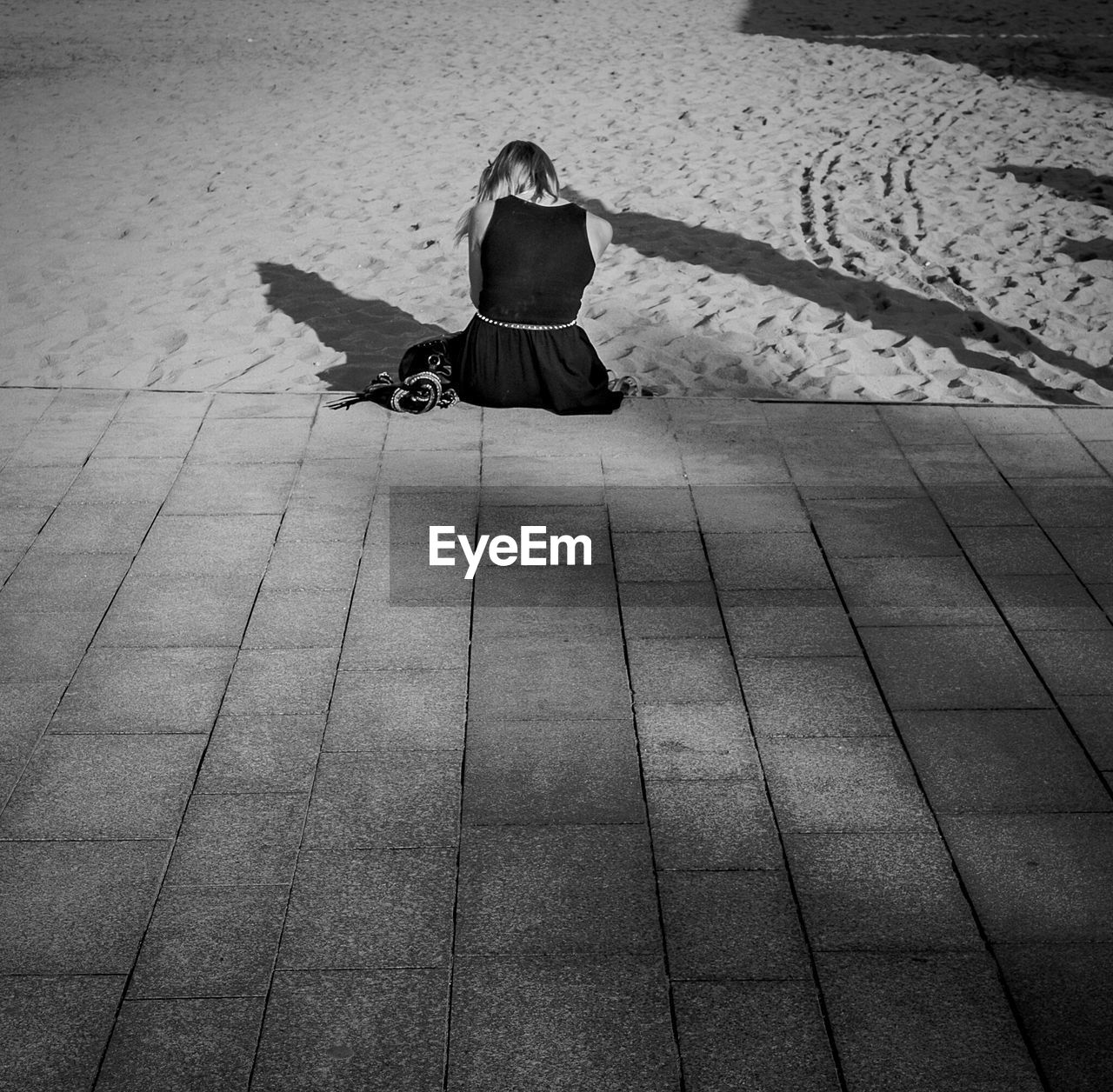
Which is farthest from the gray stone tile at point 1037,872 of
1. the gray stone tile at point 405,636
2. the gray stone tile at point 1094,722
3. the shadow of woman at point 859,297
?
the shadow of woman at point 859,297

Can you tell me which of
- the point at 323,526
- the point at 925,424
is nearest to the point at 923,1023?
the point at 323,526

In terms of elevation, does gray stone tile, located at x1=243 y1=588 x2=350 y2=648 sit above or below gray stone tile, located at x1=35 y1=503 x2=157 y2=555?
above

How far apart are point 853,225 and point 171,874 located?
8.08 m

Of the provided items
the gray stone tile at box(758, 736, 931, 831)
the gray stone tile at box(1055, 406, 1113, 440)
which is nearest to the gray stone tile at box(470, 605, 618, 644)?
the gray stone tile at box(758, 736, 931, 831)

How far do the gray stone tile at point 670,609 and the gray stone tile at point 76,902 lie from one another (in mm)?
1900

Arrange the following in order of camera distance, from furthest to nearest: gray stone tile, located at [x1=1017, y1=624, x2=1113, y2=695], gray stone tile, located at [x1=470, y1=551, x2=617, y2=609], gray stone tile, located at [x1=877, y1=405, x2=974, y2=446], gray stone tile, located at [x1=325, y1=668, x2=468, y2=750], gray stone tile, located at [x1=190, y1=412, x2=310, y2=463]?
gray stone tile, located at [x1=877, y1=405, x2=974, y2=446], gray stone tile, located at [x1=190, y1=412, x2=310, y2=463], gray stone tile, located at [x1=470, y1=551, x2=617, y2=609], gray stone tile, located at [x1=1017, y1=624, x2=1113, y2=695], gray stone tile, located at [x1=325, y1=668, x2=468, y2=750]

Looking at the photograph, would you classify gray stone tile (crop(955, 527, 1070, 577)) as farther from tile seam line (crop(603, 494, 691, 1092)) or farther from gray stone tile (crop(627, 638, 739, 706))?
tile seam line (crop(603, 494, 691, 1092))

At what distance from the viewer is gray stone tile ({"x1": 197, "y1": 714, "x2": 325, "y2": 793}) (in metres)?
3.76

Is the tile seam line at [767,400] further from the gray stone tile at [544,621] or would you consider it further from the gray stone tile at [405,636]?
the gray stone tile at [405,636]

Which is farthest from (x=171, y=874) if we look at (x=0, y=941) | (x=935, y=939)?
(x=935, y=939)

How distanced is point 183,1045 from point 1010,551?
3.76 meters

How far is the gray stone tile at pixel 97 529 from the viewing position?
519 centimetres

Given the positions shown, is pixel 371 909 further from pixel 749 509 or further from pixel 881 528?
pixel 881 528

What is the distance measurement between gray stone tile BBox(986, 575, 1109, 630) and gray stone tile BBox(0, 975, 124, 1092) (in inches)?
130
